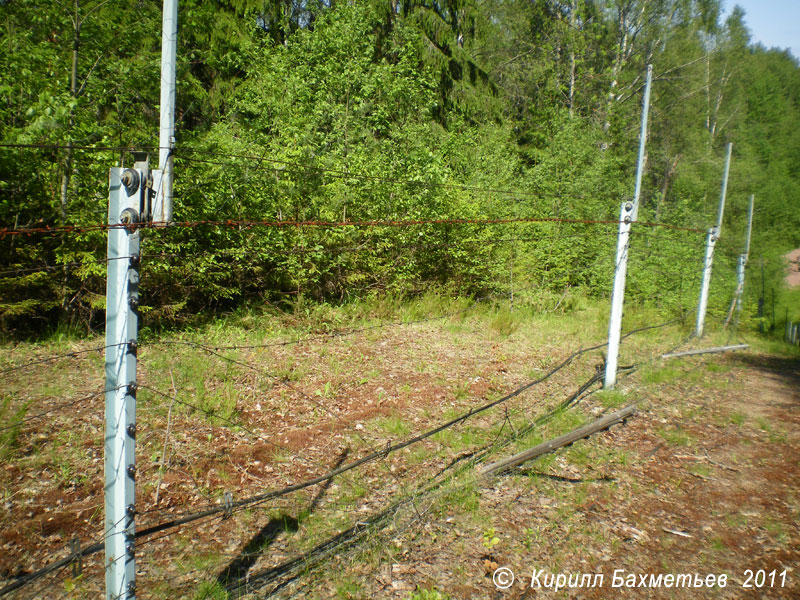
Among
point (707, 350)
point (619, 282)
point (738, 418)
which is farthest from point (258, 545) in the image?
point (707, 350)

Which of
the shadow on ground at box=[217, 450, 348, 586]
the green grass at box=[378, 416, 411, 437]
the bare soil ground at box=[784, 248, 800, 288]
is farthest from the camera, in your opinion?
the bare soil ground at box=[784, 248, 800, 288]

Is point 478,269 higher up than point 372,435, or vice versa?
point 478,269

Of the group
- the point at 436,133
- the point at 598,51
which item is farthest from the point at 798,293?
the point at 436,133

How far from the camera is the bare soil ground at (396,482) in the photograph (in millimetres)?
3402

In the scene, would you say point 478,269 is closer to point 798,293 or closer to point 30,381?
point 30,381

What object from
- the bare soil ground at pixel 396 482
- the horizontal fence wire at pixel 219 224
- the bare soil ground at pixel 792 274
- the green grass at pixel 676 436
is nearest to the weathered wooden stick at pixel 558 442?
the bare soil ground at pixel 396 482

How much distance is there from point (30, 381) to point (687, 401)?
27.0 feet

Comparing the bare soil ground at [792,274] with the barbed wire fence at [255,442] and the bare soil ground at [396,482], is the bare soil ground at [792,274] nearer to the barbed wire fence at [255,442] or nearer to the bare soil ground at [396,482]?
the bare soil ground at [396,482]

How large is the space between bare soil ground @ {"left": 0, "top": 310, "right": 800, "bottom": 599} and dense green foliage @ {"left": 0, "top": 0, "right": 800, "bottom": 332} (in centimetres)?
181

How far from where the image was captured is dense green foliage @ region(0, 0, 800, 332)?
23.4ft

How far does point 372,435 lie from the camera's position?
5.58 metres

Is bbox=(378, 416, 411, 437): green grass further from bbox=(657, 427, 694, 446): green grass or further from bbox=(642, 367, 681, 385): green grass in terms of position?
bbox=(642, 367, 681, 385): green grass

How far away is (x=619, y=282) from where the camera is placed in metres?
6.61

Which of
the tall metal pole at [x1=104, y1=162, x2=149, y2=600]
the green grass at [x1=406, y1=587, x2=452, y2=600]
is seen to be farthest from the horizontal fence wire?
the green grass at [x1=406, y1=587, x2=452, y2=600]
